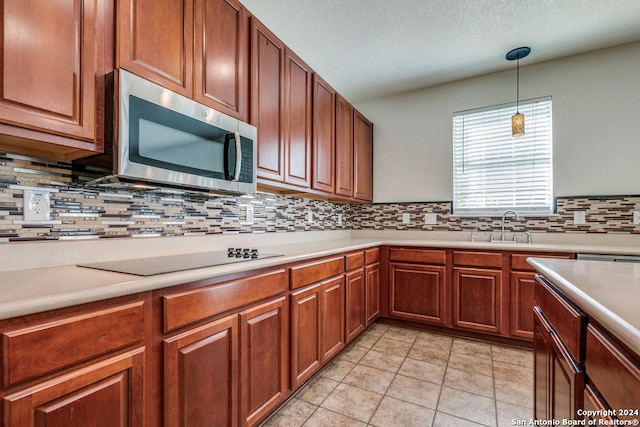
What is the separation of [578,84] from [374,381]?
10.2 feet

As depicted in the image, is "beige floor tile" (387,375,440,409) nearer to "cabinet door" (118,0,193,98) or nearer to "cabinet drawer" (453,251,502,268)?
"cabinet drawer" (453,251,502,268)

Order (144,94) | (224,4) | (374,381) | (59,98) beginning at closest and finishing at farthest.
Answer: (59,98), (144,94), (224,4), (374,381)

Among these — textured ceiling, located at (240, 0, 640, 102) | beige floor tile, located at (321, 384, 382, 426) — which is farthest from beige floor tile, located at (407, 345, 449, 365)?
textured ceiling, located at (240, 0, 640, 102)

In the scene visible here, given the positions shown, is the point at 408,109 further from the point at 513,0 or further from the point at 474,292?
the point at 474,292

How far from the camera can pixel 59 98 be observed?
1031mm

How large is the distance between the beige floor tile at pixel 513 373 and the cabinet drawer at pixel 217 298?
1688 mm

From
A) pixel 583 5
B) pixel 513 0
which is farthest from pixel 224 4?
pixel 583 5

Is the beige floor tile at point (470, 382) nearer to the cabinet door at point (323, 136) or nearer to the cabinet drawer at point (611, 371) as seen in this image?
the cabinet drawer at point (611, 371)

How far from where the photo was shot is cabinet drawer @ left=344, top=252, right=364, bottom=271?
242 centimetres

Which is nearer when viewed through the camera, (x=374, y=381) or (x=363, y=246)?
(x=374, y=381)

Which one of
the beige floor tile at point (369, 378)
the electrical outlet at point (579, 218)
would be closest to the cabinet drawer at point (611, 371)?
the beige floor tile at point (369, 378)

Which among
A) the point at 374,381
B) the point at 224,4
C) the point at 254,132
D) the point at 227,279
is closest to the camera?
Result: the point at 227,279

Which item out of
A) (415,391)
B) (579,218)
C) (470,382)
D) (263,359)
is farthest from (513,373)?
(263,359)

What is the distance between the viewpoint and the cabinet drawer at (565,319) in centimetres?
83
